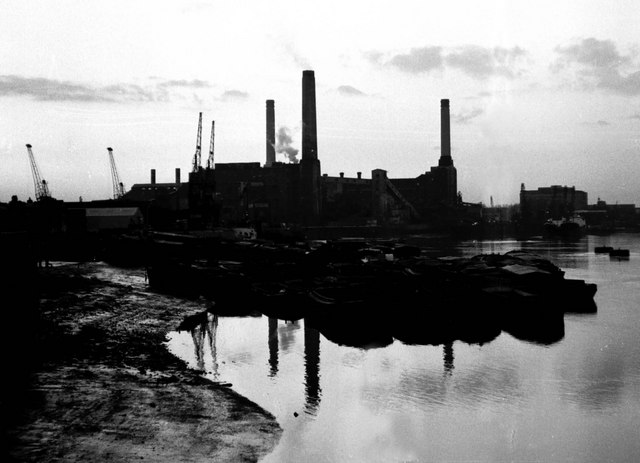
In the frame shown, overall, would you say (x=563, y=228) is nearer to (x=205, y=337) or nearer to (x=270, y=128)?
(x=270, y=128)

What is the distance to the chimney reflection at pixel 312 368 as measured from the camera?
738 inches

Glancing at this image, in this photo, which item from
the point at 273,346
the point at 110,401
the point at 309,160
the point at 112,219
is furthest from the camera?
the point at 309,160

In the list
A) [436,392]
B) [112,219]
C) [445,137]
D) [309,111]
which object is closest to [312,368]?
Result: [436,392]

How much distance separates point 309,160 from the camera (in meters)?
122

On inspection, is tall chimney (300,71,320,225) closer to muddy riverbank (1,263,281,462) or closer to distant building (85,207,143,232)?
distant building (85,207,143,232)

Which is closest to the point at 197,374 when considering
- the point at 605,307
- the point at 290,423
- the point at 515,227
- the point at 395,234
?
the point at 290,423

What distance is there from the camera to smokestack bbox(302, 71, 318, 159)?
372 feet

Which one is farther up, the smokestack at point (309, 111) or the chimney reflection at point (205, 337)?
the smokestack at point (309, 111)

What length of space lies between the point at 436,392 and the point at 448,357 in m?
5.14

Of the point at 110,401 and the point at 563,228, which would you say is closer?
the point at 110,401

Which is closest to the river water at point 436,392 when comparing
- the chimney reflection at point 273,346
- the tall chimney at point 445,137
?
the chimney reflection at point 273,346

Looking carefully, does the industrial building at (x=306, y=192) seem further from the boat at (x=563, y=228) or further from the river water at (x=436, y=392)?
the river water at (x=436, y=392)

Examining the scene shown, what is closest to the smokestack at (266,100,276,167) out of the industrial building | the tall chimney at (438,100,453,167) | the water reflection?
the industrial building

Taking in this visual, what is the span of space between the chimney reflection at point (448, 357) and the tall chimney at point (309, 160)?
91.0 m
